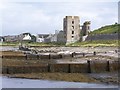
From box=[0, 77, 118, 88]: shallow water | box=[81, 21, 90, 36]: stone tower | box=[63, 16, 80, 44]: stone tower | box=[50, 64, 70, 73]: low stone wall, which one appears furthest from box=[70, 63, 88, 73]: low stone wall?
box=[81, 21, 90, 36]: stone tower

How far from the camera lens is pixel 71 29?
116625mm

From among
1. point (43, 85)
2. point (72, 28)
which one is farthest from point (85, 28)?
point (43, 85)

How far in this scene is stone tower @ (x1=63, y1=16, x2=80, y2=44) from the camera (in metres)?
117

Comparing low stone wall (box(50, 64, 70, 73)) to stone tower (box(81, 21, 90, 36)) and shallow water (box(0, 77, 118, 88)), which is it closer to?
shallow water (box(0, 77, 118, 88))

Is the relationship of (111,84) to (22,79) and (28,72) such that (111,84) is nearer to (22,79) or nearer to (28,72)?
(22,79)

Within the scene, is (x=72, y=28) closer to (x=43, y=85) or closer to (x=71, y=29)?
(x=71, y=29)

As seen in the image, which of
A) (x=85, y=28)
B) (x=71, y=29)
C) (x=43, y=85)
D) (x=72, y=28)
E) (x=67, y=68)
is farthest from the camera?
(x=85, y=28)

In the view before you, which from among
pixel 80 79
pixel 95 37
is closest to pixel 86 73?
pixel 80 79

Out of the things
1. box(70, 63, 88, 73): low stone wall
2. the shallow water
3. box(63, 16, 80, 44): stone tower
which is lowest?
the shallow water

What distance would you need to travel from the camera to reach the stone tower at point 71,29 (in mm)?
116562

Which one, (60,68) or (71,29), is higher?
(71,29)

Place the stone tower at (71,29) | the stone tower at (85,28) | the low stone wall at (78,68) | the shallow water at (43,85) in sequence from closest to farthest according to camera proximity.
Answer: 1. the shallow water at (43,85)
2. the low stone wall at (78,68)
3. the stone tower at (71,29)
4. the stone tower at (85,28)

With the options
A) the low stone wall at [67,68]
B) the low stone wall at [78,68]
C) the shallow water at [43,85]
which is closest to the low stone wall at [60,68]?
the low stone wall at [67,68]

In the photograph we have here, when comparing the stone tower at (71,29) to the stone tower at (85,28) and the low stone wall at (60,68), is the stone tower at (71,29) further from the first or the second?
the low stone wall at (60,68)
